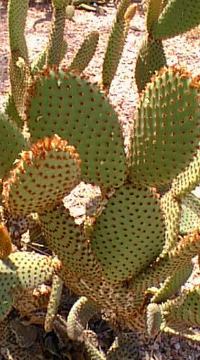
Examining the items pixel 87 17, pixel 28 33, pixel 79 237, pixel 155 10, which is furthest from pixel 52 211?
pixel 87 17

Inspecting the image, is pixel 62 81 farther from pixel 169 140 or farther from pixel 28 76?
pixel 28 76

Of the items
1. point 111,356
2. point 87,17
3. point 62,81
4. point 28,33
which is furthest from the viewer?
point 87,17

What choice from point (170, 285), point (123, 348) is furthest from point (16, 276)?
point (123, 348)

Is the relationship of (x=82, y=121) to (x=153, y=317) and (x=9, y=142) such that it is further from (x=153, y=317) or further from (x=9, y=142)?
(x=153, y=317)

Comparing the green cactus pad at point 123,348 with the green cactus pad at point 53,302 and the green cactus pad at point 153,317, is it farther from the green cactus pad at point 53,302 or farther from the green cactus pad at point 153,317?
the green cactus pad at point 153,317

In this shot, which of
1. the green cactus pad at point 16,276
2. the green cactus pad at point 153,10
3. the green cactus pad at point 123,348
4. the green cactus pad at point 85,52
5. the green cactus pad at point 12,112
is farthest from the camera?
the green cactus pad at point 85,52

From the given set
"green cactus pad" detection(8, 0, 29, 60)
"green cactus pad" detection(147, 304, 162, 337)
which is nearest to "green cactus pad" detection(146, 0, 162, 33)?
"green cactus pad" detection(8, 0, 29, 60)

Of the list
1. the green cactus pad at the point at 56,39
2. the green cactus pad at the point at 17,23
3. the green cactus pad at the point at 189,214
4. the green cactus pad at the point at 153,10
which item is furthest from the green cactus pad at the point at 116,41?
the green cactus pad at the point at 189,214
